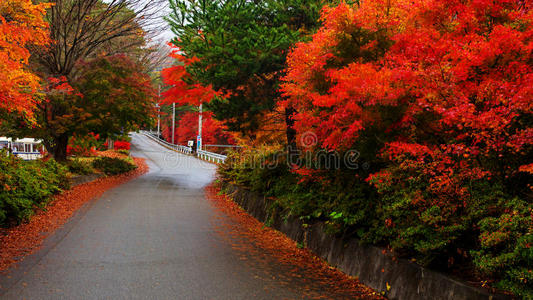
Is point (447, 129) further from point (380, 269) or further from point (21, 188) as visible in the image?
point (21, 188)

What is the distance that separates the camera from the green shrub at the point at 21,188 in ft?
30.9

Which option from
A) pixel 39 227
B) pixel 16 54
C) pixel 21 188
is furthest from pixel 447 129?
pixel 16 54

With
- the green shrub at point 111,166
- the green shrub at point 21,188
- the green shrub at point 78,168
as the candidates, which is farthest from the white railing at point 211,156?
the green shrub at point 21,188

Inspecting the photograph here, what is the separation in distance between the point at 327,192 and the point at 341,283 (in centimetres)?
198

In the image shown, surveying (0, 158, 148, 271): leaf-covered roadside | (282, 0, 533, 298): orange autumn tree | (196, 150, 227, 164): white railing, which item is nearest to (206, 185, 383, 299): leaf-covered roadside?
(282, 0, 533, 298): orange autumn tree

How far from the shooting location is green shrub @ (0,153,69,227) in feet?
30.9

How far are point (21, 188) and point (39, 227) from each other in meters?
1.88

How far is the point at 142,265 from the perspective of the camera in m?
6.48

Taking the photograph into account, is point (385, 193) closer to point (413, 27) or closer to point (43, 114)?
point (413, 27)

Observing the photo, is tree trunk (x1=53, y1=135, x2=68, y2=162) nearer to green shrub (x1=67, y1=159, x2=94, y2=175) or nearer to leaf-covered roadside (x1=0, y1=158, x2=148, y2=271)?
green shrub (x1=67, y1=159, x2=94, y2=175)

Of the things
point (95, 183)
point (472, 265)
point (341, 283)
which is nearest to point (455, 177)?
point (472, 265)

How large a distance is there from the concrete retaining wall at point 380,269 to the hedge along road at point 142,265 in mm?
978

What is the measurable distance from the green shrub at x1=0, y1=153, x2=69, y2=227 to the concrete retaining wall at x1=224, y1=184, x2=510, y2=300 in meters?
6.59

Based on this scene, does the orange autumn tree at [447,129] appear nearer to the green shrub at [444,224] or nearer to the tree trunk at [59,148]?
the green shrub at [444,224]
